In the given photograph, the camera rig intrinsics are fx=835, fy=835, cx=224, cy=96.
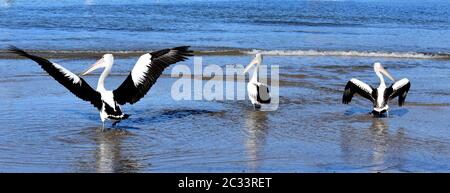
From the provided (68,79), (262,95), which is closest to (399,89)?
(262,95)

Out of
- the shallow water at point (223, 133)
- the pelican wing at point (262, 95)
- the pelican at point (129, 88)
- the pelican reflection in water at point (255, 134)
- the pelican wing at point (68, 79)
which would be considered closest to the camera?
the shallow water at point (223, 133)

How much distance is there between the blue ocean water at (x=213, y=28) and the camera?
61.2ft

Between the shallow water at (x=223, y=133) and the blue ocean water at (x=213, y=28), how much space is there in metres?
6.48

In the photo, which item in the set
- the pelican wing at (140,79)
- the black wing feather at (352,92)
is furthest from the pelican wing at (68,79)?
the black wing feather at (352,92)

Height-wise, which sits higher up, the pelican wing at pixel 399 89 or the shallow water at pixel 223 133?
the pelican wing at pixel 399 89

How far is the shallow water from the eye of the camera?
275 inches

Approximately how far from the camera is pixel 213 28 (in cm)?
2314

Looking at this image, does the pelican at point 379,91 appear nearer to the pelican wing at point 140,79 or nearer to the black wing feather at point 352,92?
the black wing feather at point 352,92

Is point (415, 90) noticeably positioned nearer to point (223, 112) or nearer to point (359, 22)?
point (223, 112)

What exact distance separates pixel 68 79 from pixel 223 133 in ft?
5.29

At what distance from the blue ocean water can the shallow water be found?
648cm

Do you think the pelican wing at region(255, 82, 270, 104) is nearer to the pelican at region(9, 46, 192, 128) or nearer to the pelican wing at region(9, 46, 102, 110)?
the pelican at region(9, 46, 192, 128)

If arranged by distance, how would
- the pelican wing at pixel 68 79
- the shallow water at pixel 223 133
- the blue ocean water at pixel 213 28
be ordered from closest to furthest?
the shallow water at pixel 223 133 < the pelican wing at pixel 68 79 < the blue ocean water at pixel 213 28
